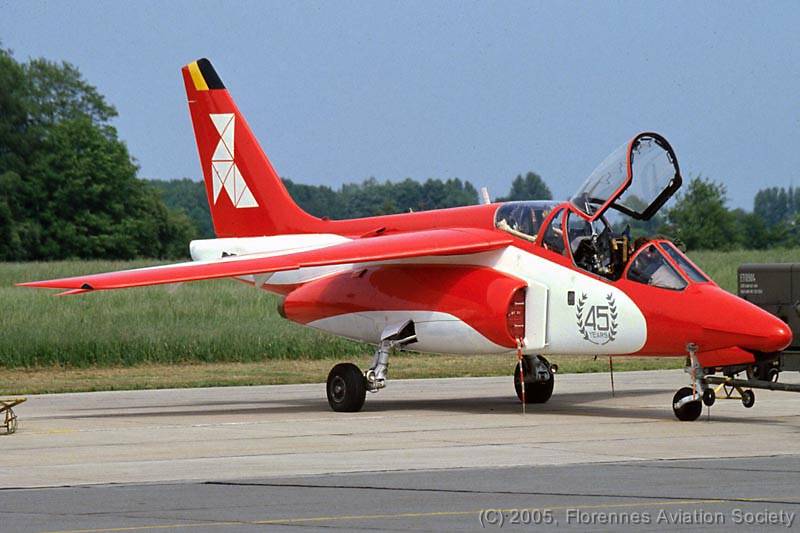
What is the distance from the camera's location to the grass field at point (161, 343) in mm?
27656

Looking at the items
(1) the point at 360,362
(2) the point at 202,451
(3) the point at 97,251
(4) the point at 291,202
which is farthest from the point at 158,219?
(2) the point at 202,451

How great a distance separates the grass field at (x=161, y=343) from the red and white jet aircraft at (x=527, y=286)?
6782 mm

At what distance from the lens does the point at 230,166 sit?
22734mm

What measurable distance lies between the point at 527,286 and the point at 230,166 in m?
6.53

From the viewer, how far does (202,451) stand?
14641 millimetres

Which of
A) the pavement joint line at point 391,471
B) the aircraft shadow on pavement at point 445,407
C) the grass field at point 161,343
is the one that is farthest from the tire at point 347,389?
the grass field at point 161,343

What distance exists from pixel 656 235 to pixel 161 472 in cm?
792

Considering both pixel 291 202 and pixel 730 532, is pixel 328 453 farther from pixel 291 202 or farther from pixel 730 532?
pixel 291 202

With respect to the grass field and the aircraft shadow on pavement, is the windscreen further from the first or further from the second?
the grass field

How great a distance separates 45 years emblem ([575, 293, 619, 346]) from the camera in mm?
17578

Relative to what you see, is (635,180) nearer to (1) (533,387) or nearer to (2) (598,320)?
(2) (598,320)

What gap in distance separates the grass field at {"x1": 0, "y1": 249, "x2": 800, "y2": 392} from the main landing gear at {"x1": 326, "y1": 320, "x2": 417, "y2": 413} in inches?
268

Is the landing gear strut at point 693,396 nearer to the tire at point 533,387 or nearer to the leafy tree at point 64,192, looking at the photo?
the tire at point 533,387

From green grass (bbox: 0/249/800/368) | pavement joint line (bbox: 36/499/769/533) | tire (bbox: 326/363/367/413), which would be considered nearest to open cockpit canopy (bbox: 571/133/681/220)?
tire (bbox: 326/363/367/413)
